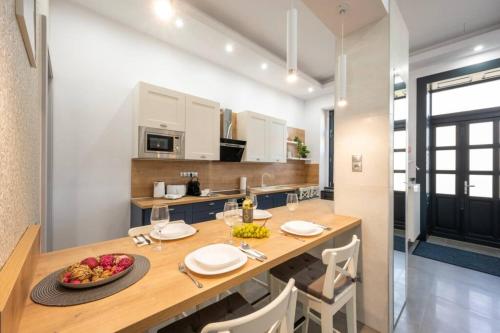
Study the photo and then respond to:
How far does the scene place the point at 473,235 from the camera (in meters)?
3.67

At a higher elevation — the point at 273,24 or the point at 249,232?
the point at 273,24

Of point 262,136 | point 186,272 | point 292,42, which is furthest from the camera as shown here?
point 262,136

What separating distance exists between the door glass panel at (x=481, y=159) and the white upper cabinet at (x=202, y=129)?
4.26m

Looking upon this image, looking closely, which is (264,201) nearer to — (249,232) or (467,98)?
(249,232)

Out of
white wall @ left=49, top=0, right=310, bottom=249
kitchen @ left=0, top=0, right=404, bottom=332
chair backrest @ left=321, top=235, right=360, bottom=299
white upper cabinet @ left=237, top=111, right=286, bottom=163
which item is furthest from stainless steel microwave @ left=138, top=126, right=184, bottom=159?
chair backrest @ left=321, top=235, right=360, bottom=299

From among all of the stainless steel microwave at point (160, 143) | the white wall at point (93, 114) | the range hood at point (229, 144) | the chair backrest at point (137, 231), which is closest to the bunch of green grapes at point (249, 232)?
the chair backrest at point (137, 231)

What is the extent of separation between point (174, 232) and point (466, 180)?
4816 mm

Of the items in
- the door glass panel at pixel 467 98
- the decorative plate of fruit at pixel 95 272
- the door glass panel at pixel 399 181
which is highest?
the door glass panel at pixel 467 98

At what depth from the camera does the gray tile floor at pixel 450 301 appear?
185 cm

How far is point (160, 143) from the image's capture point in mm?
2814

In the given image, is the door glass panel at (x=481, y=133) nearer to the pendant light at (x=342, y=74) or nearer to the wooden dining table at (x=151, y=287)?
the pendant light at (x=342, y=74)

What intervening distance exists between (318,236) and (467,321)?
5.74ft

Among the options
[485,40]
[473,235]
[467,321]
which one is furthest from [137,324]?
[473,235]

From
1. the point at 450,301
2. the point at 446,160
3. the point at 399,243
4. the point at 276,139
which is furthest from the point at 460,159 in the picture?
the point at 276,139
